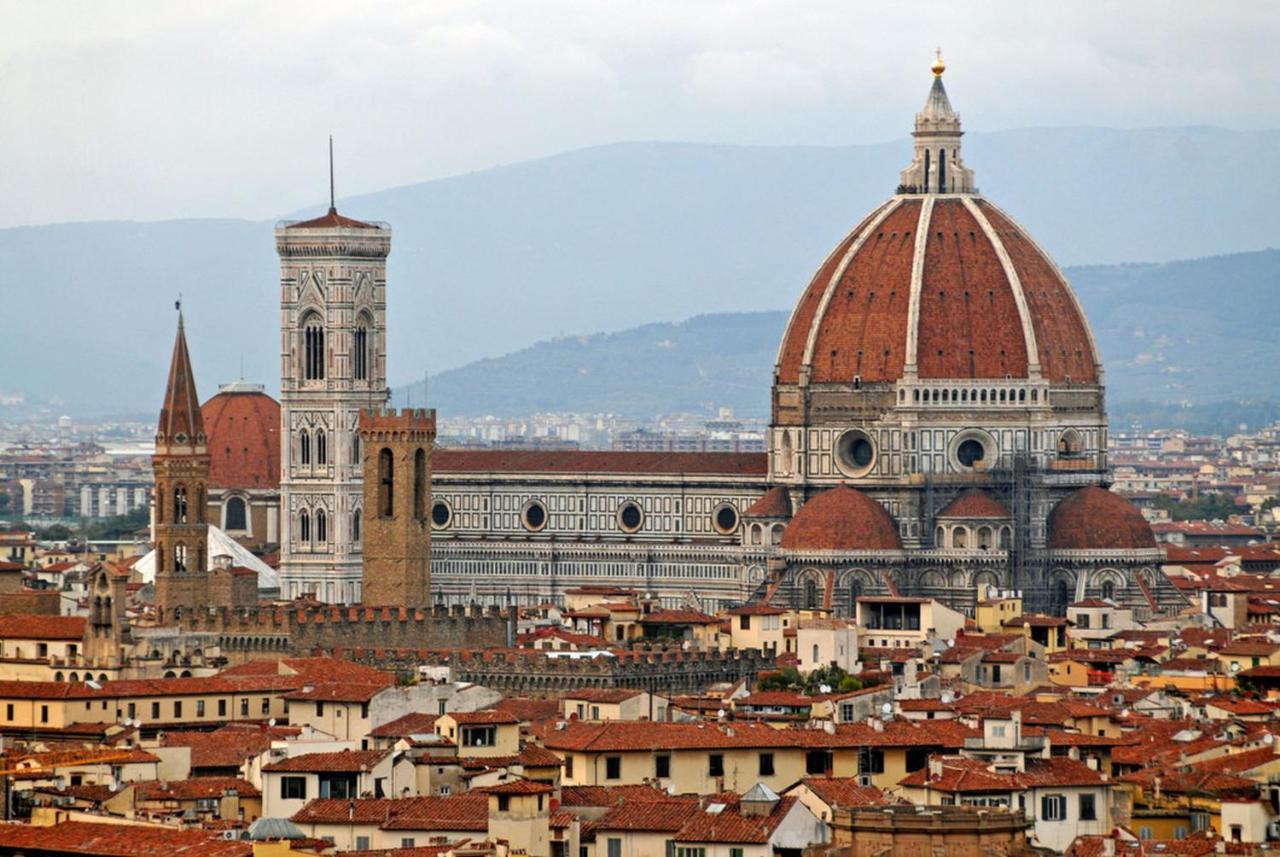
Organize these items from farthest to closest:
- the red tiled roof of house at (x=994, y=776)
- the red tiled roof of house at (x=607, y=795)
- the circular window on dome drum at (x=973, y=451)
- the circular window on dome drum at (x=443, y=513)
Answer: the circular window on dome drum at (x=443, y=513)
the circular window on dome drum at (x=973, y=451)
the red tiled roof of house at (x=607, y=795)
the red tiled roof of house at (x=994, y=776)

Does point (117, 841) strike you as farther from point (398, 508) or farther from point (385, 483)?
point (385, 483)

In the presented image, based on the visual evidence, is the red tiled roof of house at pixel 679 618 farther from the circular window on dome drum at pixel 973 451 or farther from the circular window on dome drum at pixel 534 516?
the circular window on dome drum at pixel 534 516

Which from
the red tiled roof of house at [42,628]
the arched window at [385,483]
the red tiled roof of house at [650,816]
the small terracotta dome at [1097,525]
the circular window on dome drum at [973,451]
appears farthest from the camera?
the circular window on dome drum at [973,451]

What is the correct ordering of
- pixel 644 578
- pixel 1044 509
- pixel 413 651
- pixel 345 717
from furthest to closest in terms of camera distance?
pixel 644 578
pixel 1044 509
pixel 413 651
pixel 345 717

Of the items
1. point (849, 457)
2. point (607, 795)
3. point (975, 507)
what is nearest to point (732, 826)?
point (607, 795)

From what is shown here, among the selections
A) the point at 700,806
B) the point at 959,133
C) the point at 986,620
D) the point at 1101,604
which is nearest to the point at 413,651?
the point at 986,620

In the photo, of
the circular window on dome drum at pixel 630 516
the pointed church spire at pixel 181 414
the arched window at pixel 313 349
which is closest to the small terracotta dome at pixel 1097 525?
the circular window on dome drum at pixel 630 516

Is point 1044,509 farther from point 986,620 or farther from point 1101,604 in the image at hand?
point 986,620
